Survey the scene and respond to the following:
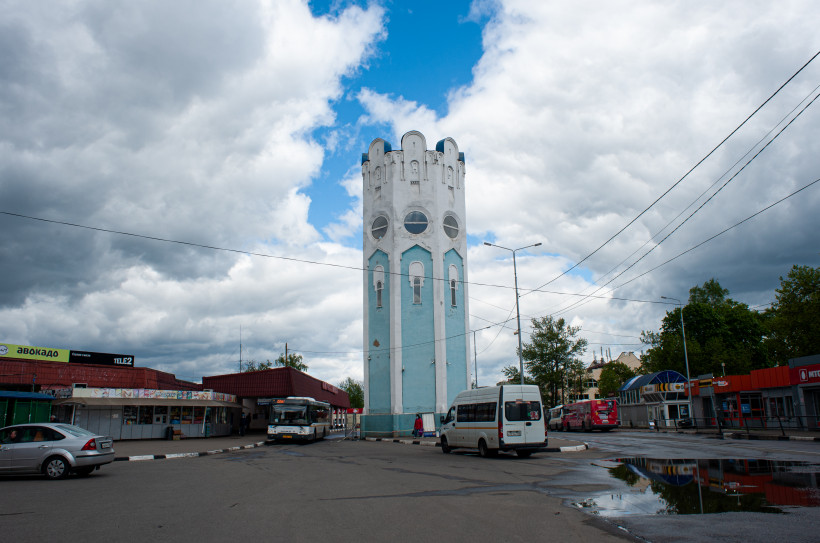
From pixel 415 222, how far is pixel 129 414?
2335 cm

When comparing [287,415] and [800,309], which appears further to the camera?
[800,309]

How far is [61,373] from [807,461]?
138 feet

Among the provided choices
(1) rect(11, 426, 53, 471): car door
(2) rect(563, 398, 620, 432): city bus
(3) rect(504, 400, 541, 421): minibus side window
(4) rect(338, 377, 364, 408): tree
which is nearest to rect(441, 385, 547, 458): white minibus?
(3) rect(504, 400, 541, 421): minibus side window

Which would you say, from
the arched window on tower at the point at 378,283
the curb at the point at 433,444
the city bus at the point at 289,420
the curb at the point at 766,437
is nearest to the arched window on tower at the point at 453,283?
the arched window on tower at the point at 378,283

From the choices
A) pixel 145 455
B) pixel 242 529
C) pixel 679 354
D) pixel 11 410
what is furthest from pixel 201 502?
pixel 679 354

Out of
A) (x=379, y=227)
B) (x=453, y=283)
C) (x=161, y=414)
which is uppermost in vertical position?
(x=379, y=227)

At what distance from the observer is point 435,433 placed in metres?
40.1

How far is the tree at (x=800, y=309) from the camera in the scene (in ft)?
142

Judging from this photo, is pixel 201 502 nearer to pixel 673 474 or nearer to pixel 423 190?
pixel 673 474

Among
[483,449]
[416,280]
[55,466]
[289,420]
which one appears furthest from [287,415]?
[55,466]

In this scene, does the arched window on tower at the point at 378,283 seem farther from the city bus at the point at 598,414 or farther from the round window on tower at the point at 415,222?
the city bus at the point at 598,414

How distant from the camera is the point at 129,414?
3531 centimetres

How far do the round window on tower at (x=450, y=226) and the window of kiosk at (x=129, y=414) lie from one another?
24.8 meters

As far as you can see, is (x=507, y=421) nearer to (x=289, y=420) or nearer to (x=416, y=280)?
(x=289, y=420)
